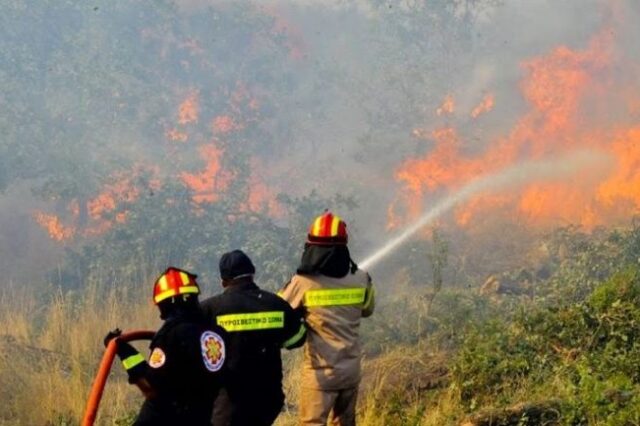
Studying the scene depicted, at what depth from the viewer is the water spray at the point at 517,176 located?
58.6ft

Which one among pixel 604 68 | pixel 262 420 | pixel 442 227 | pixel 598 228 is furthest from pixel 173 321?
pixel 604 68

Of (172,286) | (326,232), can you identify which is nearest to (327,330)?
(326,232)

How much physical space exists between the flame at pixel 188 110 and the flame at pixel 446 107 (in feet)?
21.4

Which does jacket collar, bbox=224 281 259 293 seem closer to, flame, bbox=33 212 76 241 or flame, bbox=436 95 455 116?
flame, bbox=33 212 76 241

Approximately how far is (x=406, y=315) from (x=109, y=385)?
4020 mm

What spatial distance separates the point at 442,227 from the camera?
17328 millimetres

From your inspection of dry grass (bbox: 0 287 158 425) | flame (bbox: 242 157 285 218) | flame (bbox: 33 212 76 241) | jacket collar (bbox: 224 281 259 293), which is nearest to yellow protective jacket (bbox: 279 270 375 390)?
jacket collar (bbox: 224 281 259 293)

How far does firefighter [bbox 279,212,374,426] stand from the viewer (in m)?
5.59

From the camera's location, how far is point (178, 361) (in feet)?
14.1

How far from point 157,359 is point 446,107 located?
19.1m

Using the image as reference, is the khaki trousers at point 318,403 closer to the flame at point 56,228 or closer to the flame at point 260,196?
the flame at point 260,196

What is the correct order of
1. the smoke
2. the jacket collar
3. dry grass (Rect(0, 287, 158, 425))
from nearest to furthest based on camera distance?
the jacket collar → dry grass (Rect(0, 287, 158, 425)) → the smoke

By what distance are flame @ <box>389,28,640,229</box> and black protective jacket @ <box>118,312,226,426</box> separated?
518 inches

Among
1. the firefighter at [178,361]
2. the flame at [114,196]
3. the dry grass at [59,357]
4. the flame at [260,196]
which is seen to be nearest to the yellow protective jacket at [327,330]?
the firefighter at [178,361]
